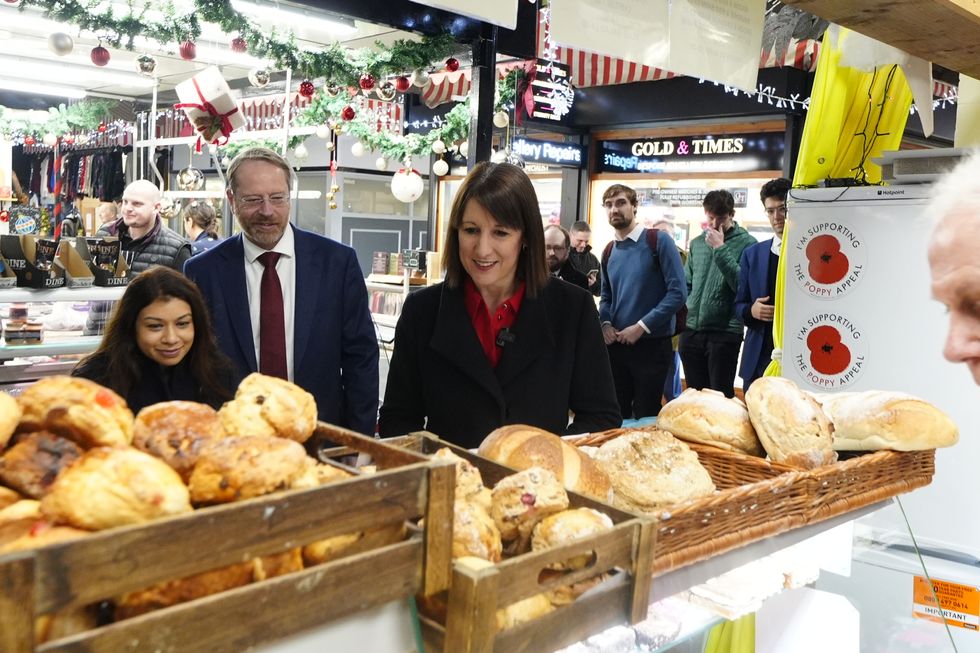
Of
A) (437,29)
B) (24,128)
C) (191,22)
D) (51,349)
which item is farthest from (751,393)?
(24,128)

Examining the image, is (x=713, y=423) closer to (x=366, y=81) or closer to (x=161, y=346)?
(x=161, y=346)

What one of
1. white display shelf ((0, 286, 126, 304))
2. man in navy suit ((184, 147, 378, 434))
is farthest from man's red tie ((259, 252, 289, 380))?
white display shelf ((0, 286, 126, 304))

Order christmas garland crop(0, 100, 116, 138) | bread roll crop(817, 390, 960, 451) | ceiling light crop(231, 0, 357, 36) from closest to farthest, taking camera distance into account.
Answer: bread roll crop(817, 390, 960, 451), ceiling light crop(231, 0, 357, 36), christmas garland crop(0, 100, 116, 138)

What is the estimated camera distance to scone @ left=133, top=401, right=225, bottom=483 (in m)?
0.89

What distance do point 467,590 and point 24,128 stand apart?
1242 centimetres

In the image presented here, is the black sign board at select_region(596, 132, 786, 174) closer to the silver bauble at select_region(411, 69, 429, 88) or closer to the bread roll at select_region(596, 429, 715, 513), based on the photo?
the silver bauble at select_region(411, 69, 429, 88)

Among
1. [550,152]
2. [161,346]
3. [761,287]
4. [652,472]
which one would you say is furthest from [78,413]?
[550,152]

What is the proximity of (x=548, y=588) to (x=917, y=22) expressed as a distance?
2.09m

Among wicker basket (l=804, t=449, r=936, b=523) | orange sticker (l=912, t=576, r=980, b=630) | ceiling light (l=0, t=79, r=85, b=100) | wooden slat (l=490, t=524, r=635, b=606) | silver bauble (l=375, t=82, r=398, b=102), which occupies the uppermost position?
ceiling light (l=0, t=79, r=85, b=100)

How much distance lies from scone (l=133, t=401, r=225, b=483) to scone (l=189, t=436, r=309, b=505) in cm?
3

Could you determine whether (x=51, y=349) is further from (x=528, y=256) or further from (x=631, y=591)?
(x=631, y=591)

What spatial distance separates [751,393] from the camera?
6.26 ft

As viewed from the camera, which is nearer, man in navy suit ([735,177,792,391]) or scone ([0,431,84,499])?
scone ([0,431,84,499])

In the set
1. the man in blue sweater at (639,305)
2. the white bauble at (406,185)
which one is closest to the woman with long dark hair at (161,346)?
the man in blue sweater at (639,305)
